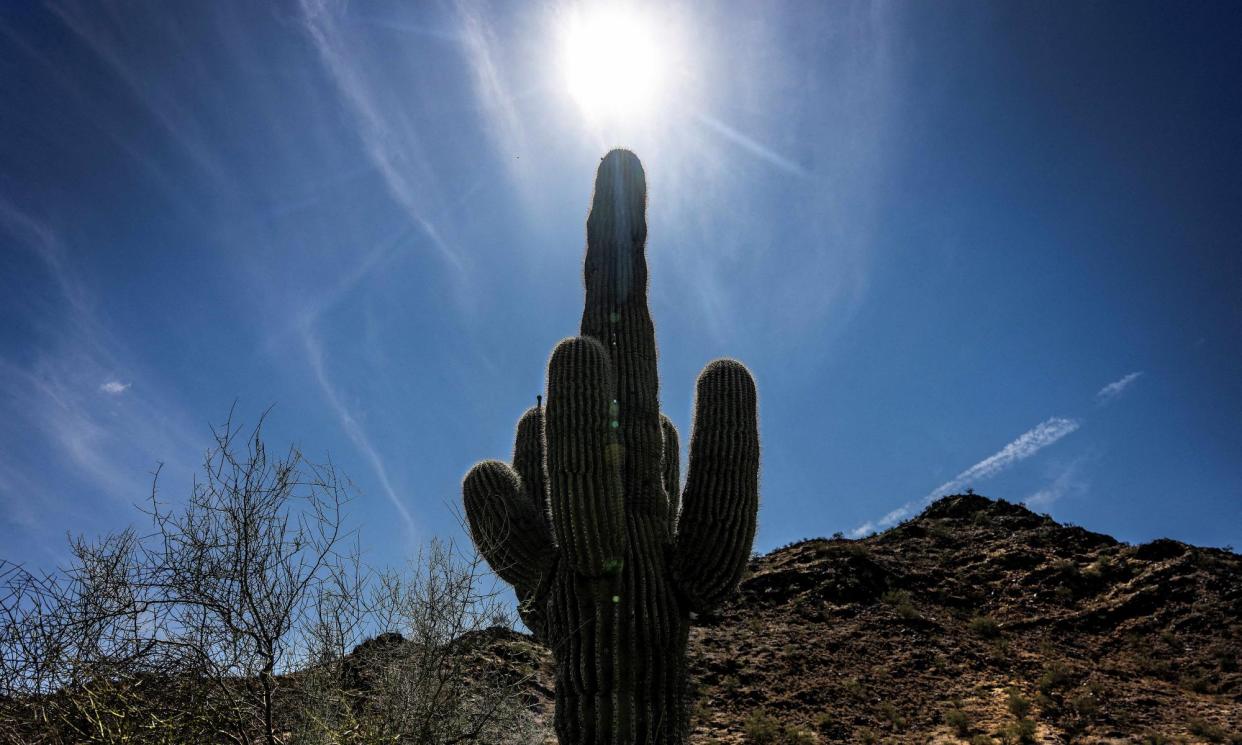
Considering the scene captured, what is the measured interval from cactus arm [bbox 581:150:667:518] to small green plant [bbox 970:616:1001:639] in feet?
32.7

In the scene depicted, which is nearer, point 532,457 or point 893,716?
point 532,457

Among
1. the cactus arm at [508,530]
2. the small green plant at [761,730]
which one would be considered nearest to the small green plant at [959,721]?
the small green plant at [761,730]

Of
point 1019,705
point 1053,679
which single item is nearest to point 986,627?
point 1053,679

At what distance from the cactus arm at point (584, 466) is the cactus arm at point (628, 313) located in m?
0.43

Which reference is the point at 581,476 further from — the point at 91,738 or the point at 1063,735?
the point at 1063,735

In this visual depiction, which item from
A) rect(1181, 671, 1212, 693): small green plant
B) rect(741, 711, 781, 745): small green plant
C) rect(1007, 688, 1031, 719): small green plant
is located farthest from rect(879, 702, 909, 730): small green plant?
rect(1181, 671, 1212, 693): small green plant

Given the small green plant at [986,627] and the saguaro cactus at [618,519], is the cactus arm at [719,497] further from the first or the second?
the small green plant at [986,627]

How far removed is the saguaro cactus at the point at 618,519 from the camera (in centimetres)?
660

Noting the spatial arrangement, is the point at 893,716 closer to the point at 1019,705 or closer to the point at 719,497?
the point at 1019,705

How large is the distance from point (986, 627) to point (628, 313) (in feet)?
35.6

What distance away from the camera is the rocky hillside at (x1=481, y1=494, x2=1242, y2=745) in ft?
36.3

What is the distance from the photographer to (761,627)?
1541 centimetres

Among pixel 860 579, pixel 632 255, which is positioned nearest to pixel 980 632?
pixel 860 579

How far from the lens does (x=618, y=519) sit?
263 inches
